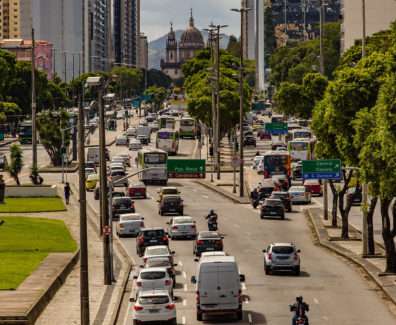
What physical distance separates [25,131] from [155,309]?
110197mm

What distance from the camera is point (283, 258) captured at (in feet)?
142

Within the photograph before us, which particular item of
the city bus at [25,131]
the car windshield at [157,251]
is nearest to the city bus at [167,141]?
the city bus at [25,131]

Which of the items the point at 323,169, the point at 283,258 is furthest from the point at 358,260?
the point at 323,169

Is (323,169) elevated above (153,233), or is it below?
above

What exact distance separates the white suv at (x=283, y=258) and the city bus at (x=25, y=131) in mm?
97022

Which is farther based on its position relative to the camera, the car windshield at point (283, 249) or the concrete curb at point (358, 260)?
the car windshield at point (283, 249)

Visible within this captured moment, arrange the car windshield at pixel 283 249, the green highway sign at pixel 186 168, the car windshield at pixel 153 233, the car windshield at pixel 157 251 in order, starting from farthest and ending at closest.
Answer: the green highway sign at pixel 186 168 < the car windshield at pixel 153 233 < the car windshield at pixel 283 249 < the car windshield at pixel 157 251

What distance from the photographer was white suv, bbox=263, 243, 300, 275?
142 feet

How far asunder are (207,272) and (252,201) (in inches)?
1614

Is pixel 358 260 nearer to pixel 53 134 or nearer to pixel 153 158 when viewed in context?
pixel 153 158

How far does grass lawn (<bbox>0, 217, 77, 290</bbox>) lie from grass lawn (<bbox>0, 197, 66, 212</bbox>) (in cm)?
630

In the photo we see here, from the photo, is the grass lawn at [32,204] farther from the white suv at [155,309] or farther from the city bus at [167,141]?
the city bus at [167,141]

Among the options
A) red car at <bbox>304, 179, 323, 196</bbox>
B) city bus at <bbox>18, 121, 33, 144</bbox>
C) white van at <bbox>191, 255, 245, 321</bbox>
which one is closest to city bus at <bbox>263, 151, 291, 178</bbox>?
red car at <bbox>304, 179, 323, 196</bbox>

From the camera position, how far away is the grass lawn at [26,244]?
141 feet
